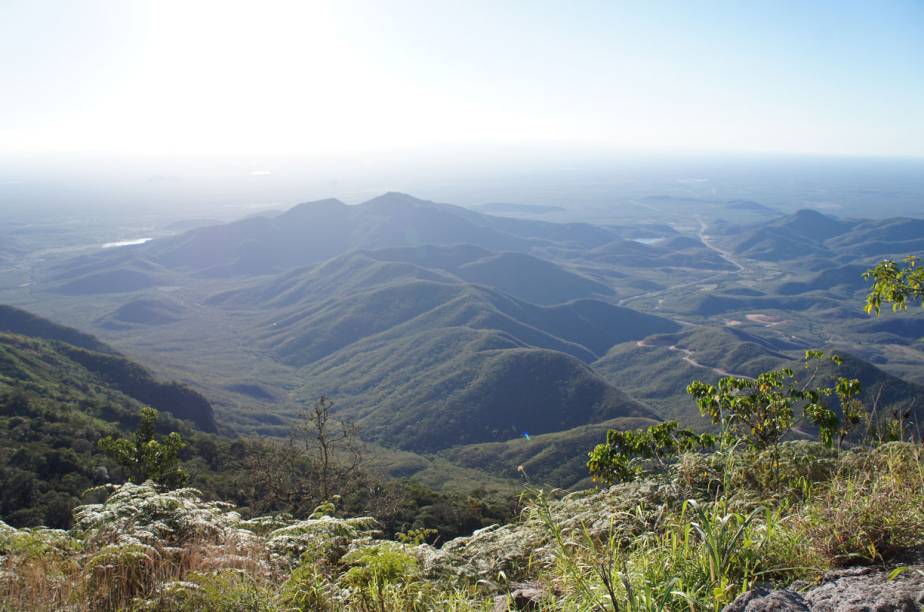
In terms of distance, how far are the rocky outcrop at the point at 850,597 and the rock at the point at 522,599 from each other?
5.26 feet

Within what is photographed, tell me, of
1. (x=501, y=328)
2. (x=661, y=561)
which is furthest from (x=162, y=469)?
(x=501, y=328)

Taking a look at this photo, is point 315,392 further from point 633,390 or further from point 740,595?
point 740,595

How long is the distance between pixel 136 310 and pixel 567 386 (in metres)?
123

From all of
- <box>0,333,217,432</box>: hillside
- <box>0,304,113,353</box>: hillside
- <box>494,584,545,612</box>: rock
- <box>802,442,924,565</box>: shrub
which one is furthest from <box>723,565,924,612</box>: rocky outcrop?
<box>0,304,113,353</box>: hillside

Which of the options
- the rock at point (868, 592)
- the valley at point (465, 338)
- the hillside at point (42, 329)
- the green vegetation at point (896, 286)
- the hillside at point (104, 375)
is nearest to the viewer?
the rock at point (868, 592)

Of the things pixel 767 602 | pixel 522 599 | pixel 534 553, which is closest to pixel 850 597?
pixel 767 602

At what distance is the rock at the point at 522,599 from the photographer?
13.6 ft

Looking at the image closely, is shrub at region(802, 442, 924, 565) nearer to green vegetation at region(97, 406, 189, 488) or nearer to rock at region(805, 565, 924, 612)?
rock at region(805, 565, 924, 612)

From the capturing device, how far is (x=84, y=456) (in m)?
27.2

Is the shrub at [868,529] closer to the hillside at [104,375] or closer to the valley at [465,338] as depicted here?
the valley at [465,338]

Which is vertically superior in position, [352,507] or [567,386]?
[352,507]

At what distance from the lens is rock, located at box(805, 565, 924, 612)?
283 cm

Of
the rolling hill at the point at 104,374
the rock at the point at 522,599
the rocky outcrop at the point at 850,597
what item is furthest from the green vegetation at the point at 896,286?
the rolling hill at the point at 104,374

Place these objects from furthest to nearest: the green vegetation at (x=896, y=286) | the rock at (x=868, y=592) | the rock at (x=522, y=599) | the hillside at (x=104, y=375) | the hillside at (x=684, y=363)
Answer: the hillside at (x=684, y=363) → the hillside at (x=104, y=375) → the green vegetation at (x=896, y=286) → the rock at (x=522, y=599) → the rock at (x=868, y=592)
